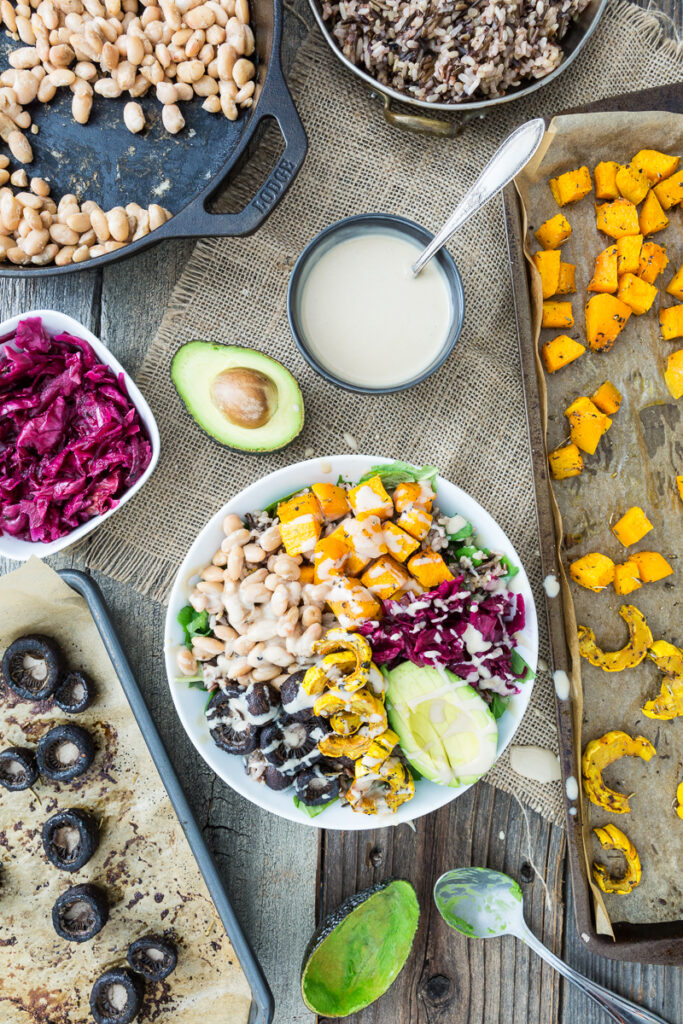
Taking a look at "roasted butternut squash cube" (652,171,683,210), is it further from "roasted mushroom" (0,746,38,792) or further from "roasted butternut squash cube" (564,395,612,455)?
"roasted mushroom" (0,746,38,792)

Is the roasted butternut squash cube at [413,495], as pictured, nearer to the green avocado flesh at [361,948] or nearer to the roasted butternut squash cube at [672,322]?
the roasted butternut squash cube at [672,322]

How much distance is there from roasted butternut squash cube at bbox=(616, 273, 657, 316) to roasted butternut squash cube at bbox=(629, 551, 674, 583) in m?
0.71

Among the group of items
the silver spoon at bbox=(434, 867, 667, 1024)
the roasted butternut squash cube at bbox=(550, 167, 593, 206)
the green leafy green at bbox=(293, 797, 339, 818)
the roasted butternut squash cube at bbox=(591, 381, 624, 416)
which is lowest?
the silver spoon at bbox=(434, 867, 667, 1024)

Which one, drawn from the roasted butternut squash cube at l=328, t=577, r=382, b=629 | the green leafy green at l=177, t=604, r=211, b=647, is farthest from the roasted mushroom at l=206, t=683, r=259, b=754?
the roasted butternut squash cube at l=328, t=577, r=382, b=629

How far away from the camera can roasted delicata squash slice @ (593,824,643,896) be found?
2059 mm

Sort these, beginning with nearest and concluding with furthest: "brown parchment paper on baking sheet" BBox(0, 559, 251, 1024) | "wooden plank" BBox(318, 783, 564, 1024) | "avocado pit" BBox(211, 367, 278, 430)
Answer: "avocado pit" BBox(211, 367, 278, 430) < "brown parchment paper on baking sheet" BBox(0, 559, 251, 1024) < "wooden plank" BBox(318, 783, 564, 1024)

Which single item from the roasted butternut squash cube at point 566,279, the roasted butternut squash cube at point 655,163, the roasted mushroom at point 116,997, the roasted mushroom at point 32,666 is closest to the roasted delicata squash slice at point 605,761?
the roasted butternut squash cube at point 566,279

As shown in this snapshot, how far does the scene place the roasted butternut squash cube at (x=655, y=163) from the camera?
2117 mm

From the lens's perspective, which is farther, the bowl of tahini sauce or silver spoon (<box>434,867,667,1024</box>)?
silver spoon (<box>434,867,667,1024</box>)

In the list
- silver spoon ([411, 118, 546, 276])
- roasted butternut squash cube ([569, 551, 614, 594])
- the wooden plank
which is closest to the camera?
silver spoon ([411, 118, 546, 276])

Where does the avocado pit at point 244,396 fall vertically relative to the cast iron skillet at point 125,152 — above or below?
below

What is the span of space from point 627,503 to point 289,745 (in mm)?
1188

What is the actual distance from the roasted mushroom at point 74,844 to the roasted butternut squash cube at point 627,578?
163 cm

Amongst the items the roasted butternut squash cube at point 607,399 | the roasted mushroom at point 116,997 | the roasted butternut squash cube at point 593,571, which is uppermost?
the roasted butternut squash cube at point 607,399
